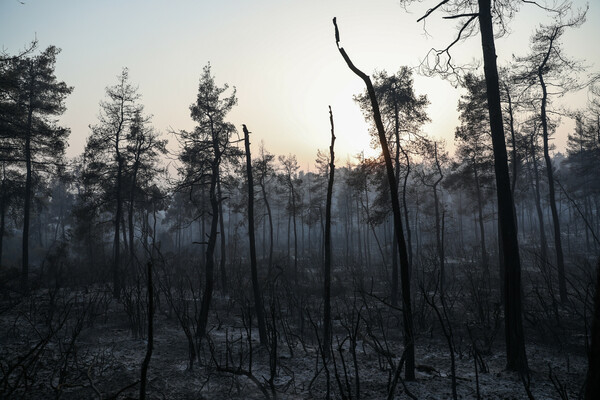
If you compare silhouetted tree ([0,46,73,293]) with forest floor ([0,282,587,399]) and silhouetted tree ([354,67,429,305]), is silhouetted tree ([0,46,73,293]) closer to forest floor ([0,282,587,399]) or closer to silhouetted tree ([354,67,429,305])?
forest floor ([0,282,587,399])

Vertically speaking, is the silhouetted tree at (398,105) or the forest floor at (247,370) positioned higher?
the silhouetted tree at (398,105)

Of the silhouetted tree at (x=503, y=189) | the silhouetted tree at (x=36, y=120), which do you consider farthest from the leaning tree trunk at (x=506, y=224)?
the silhouetted tree at (x=36, y=120)

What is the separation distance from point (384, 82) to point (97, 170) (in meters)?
15.5

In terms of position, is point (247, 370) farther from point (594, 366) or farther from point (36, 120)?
point (36, 120)

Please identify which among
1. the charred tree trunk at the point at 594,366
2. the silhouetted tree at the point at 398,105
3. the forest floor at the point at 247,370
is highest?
the silhouetted tree at the point at 398,105

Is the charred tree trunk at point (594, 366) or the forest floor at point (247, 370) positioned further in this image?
the forest floor at point (247, 370)

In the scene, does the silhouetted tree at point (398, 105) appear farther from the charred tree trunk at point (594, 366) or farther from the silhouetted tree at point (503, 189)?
the charred tree trunk at point (594, 366)

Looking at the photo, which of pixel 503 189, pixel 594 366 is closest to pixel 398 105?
pixel 503 189

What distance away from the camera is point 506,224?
693 centimetres

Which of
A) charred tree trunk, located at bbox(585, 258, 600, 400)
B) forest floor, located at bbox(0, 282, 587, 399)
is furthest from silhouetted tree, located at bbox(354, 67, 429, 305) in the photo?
charred tree trunk, located at bbox(585, 258, 600, 400)

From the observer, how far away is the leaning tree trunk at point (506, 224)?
6.62 metres

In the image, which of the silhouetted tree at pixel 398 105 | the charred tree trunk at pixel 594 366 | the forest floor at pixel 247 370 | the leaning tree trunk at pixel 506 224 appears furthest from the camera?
the silhouetted tree at pixel 398 105

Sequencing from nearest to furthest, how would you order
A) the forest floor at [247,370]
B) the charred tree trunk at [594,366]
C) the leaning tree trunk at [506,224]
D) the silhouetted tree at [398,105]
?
the charred tree trunk at [594,366], the forest floor at [247,370], the leaning tree trunk at [506,224], the silhouetted tree at [398,105]

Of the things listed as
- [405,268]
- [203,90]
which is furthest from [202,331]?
[203,90]
